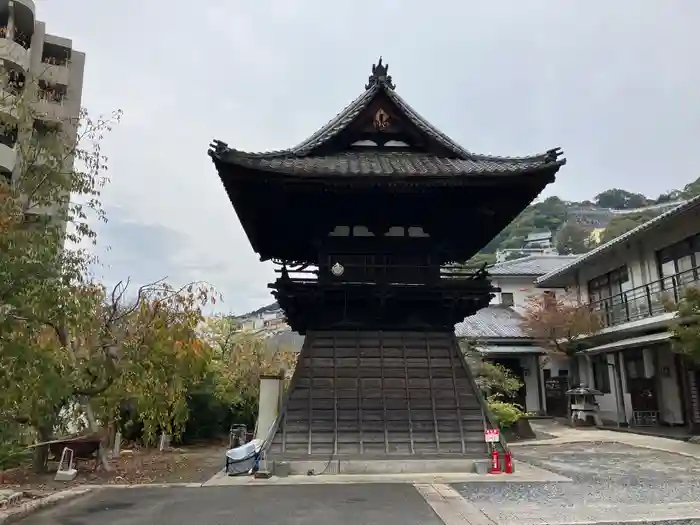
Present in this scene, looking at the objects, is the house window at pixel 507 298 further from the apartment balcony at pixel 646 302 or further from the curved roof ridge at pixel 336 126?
the curved roof ridge at pixel 336 126

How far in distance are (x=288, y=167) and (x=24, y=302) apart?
18.1 ft

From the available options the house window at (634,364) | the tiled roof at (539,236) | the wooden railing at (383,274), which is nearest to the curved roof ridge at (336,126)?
the wooden railing at (383,274)

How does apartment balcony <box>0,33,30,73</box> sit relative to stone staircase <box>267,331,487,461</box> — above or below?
above

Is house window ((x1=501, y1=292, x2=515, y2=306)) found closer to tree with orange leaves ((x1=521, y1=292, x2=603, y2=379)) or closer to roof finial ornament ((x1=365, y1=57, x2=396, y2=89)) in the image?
tree with orange leaves ((x1=521, y1=292, x2=603, y2=379))

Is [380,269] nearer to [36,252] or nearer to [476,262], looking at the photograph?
[36,252]

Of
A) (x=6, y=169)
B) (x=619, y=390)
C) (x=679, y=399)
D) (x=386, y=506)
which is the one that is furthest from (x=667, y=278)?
(x=6, y=169)

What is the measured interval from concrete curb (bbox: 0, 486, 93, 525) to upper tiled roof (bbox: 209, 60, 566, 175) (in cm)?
634

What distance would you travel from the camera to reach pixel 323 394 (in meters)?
11.4

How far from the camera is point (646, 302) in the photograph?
21.9 m

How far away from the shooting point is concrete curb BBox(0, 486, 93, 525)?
7816 millimetres

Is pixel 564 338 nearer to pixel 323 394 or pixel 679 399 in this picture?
pixel 679 399

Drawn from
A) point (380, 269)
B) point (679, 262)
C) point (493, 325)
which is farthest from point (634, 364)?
point (380, 269)

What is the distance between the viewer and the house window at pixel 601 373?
26109 millimetres

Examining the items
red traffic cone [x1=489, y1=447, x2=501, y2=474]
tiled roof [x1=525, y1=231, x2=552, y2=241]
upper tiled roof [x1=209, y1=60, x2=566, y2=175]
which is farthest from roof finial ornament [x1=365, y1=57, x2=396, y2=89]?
tiled roof [x1=525, y1=231, x2=552, y2=241]
